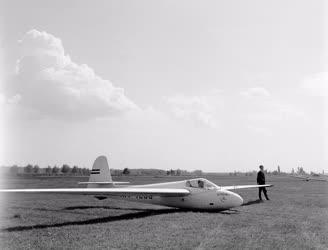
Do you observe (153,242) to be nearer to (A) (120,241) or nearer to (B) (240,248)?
(A) (120,241)

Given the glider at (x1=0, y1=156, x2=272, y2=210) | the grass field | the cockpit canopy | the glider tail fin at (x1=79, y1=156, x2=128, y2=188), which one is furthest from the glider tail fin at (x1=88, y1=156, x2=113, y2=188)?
the cockpit canopy

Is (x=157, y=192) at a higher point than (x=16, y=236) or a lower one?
higher

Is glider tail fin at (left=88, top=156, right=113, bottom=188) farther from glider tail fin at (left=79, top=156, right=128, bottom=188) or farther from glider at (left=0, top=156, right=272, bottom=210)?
glider at (left=0, top=156, right=272, bottom=210)

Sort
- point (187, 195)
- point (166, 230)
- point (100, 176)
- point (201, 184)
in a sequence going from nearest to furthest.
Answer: point (166, 230) → point (187, 195) → point (201, 184) → point (100, 176)

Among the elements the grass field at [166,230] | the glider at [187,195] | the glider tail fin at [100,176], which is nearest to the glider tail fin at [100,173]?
the glider tail fin at [100,176]

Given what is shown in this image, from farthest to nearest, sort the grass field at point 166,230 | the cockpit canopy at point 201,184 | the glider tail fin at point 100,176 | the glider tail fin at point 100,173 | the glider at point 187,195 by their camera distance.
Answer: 1. the glider tail fin at point 100,173
2. the glider tail fin at point 100,176
3. the cockpit canopy at point 201,184
4. the glider at point 187,195
5. the grass field at point 166,230

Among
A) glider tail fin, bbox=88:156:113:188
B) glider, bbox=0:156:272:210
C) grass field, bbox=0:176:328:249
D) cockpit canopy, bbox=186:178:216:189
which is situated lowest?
grass field, bbox=0:176:328:249

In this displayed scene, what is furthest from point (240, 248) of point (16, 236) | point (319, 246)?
point (16, 236)

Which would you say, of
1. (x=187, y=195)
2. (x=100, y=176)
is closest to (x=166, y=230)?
(x=187, y=195)

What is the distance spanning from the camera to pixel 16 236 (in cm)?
1042

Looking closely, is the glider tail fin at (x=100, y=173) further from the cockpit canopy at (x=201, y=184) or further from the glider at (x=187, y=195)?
the cockpit canopy at (x=201, y=184)

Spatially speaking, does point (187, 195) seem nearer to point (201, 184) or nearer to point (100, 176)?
point (201, 184)

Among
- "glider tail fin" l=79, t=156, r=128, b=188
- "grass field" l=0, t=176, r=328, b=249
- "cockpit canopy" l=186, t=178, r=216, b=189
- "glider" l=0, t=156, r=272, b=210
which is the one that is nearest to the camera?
"grass field" l=0, t=176, r=328, b=249

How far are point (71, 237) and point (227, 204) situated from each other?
25.1ft
